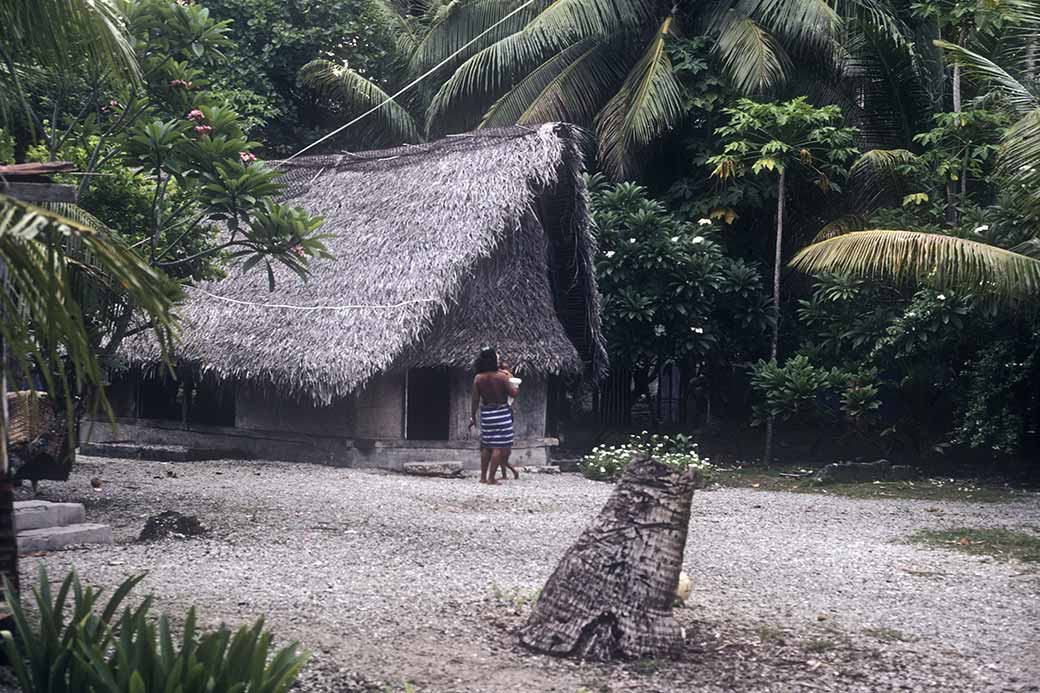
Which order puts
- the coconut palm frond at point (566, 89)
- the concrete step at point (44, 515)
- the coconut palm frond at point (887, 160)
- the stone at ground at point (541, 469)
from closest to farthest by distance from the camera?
the concrete step at point (44, 515)
the stone at ground at point (541, 469)
the coconut palm frond at point (887, 160)
the coconut palm frond at point (566, 89)

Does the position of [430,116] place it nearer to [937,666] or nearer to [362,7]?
[362,7]

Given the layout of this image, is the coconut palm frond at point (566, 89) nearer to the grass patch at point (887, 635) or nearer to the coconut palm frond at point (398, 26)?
the coconut palm frond at point (398, 26)

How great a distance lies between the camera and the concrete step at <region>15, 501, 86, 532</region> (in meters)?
7.98

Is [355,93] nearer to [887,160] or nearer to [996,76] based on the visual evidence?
[887,160]

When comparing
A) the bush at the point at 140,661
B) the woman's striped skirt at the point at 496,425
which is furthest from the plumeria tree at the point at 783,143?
the bush at the point at 140,661

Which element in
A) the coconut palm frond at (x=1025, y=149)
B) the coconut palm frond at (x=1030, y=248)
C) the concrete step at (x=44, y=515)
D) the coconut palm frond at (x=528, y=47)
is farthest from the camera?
the coconut palm frond at (x=528, y=47)

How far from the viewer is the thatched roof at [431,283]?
13500 mm

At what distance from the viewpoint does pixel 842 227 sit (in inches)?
631

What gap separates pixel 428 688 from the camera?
4.96 metres

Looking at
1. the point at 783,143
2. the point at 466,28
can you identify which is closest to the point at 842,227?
the point at 783,143

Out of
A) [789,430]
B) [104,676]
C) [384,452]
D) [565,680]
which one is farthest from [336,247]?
[104,676]

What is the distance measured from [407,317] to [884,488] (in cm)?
635

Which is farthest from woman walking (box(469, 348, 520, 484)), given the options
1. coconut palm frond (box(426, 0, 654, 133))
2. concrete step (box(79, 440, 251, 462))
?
coconut palm frond (box(426, 0, 654, 133))

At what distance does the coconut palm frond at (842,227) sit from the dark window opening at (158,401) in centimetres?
992
